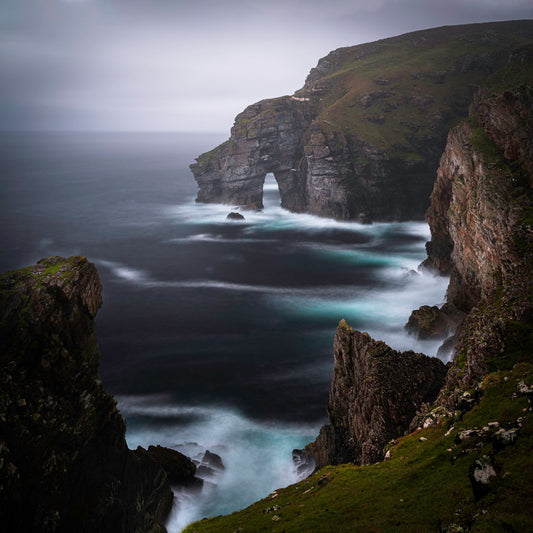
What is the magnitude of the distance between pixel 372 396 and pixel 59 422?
1776cm

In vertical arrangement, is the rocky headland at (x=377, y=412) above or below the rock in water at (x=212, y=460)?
above

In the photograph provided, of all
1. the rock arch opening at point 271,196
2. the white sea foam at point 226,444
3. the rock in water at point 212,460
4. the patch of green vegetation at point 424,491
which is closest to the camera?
the patch of green vegetation at point 424,491

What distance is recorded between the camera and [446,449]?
60.2 ft

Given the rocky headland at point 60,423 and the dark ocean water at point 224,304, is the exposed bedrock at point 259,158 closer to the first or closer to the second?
the dark ocean water at point 224,304

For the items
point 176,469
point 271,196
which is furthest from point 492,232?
point 271,196

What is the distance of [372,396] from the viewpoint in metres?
28.1

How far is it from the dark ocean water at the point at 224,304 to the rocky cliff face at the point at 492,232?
13.8 metres

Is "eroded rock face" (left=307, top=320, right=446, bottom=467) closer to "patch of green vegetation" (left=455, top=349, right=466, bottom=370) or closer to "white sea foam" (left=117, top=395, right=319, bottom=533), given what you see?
"patch of green vegetation" (left=455, top=349, right=466, bottom=370)

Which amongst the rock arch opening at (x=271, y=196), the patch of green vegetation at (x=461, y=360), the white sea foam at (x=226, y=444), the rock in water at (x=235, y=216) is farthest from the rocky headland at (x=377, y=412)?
the rock arch opening at (x=271, y=196)

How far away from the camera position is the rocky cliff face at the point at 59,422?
19.9 m

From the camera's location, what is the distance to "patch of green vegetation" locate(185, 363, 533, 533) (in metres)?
13.4

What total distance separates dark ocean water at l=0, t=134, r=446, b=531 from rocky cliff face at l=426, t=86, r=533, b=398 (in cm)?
1376

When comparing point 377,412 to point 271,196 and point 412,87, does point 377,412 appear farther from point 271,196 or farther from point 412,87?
point 271,196

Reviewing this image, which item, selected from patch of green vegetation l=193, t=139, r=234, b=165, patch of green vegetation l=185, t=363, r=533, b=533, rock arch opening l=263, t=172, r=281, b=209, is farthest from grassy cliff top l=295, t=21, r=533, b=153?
patch of green vegetation l=185, t=363, r=533, b=533
